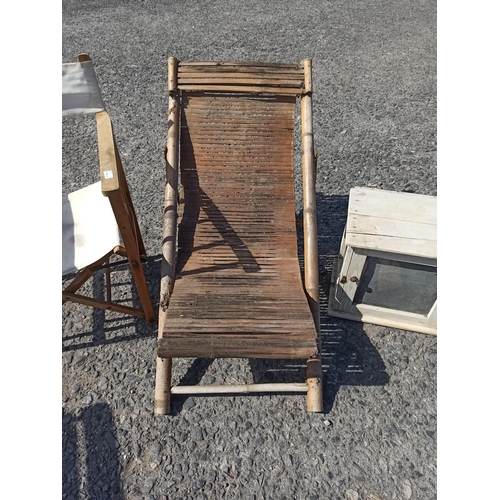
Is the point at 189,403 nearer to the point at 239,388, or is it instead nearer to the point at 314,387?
the point at 239,388

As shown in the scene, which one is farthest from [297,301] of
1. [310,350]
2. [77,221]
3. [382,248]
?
[77,221]

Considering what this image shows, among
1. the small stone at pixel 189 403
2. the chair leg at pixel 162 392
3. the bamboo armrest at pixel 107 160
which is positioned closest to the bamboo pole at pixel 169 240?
the chair leg at pixel 162 392

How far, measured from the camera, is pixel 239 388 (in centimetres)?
216

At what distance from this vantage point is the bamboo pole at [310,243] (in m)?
2.20

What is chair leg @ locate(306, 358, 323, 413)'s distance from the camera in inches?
86.4

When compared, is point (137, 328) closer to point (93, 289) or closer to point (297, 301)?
point (93, 289)

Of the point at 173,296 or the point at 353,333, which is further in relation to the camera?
the point at 353,333

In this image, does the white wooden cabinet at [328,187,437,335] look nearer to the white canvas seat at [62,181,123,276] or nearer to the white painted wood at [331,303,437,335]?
the white painted wood at [331,303,437,335]

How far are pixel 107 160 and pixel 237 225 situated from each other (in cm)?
96

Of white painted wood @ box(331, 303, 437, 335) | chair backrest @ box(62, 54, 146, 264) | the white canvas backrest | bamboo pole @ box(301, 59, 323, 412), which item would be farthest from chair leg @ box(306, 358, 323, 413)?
the white canvas backrest

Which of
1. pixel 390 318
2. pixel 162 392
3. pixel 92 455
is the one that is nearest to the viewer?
pixel 92 455

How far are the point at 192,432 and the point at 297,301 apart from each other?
2.87 ft

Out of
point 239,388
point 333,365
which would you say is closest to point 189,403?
point 239,388

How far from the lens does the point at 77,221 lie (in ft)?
7.92
